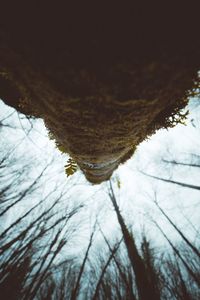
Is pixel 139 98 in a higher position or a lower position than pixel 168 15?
higher

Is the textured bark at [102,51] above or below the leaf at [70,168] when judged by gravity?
below

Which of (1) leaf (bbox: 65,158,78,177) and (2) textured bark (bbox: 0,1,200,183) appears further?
(1) leaf (bbox: 65,158,78,177)

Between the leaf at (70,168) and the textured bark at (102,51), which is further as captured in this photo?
the leaf at (70,168)

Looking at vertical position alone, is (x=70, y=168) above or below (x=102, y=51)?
above

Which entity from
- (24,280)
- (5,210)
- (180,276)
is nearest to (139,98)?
(5,210)

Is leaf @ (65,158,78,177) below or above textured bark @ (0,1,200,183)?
above

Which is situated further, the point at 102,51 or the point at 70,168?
the point at 70,168

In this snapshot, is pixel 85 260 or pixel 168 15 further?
pixel 85 260

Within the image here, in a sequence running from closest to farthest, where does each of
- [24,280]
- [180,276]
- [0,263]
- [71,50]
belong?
[71,50]
[0,263]
[24,280]
[180,276]

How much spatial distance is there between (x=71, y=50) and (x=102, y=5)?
300 mm

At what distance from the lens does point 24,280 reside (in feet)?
34.1

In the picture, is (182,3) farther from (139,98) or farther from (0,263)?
(0,263)

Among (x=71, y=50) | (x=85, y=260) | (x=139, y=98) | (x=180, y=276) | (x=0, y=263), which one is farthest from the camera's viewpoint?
(x=85, y=260)

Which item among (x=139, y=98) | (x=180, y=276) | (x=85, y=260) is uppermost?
(x=85, y=260)
